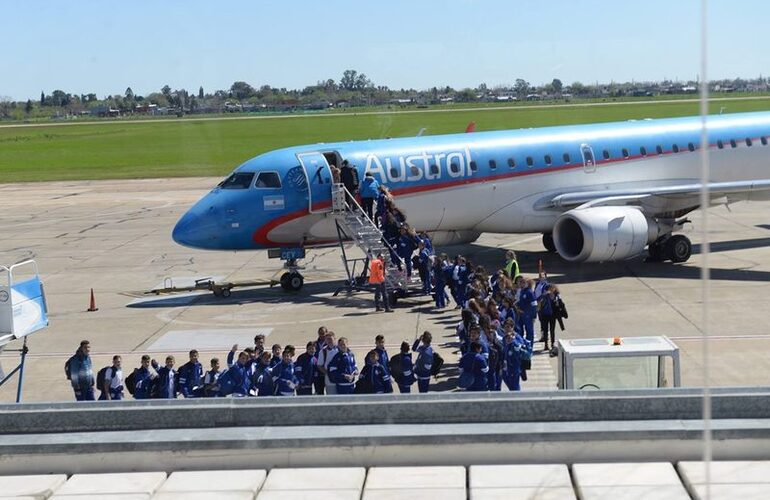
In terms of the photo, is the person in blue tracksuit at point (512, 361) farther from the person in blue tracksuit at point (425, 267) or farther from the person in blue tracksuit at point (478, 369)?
the person in blue tracksuit at point (425, 267)

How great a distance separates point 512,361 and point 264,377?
342 cm

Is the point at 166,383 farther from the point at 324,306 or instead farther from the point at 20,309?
the point at 324,306

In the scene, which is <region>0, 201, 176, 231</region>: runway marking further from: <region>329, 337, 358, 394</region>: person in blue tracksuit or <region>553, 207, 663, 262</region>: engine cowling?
<region>329, 337, 358, 394</region>: person in blue tracksuit

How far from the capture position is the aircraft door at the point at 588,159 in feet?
86.4

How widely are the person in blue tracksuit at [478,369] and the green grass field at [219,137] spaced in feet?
156

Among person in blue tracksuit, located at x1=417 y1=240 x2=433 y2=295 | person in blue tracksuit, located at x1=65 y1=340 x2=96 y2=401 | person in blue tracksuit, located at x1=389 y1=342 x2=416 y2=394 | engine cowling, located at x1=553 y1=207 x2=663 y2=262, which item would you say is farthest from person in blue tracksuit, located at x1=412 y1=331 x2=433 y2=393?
engine cowling, located at x1=553 y1=207 x2=663 y2=262

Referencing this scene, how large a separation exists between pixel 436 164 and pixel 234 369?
11657mm

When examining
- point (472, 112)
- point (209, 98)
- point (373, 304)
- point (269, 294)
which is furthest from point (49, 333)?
point (209, 98)

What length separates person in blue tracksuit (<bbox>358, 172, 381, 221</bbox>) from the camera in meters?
23.5

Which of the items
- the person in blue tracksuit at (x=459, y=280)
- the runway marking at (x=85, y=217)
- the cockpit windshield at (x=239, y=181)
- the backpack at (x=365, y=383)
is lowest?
the runway marking at (x=85, y=217)

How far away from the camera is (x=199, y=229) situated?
23.2m

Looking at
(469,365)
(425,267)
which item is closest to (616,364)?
(469,365)

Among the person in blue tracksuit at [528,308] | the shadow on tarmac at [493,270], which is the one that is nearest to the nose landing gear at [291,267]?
the shadow on tarmac at [493,270]

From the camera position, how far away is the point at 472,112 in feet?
351
